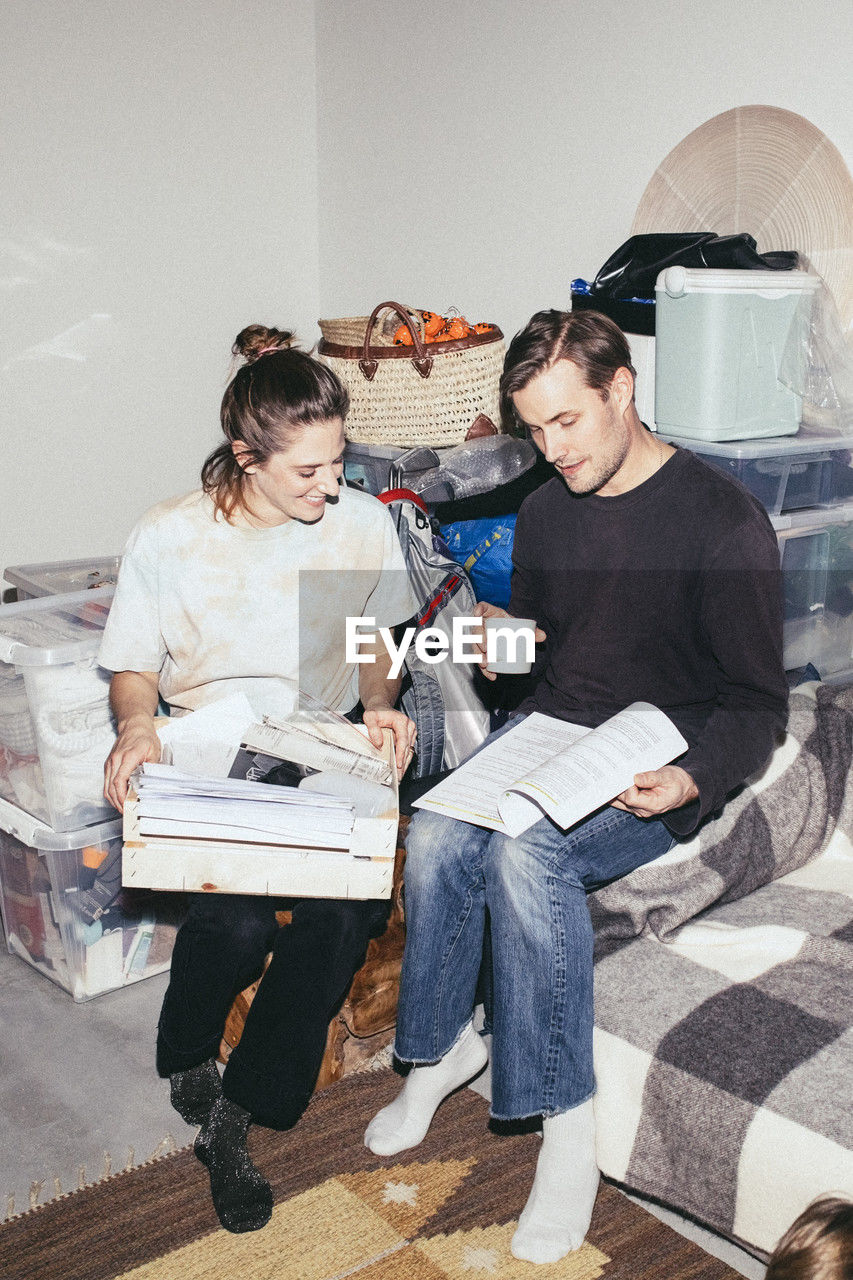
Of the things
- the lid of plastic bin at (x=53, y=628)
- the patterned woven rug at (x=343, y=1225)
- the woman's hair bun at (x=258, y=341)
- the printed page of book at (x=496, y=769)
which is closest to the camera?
the patterned woven rug at (x=343, y=1225)

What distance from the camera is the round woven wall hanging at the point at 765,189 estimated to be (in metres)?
2.16

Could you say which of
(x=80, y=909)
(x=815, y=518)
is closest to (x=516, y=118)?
(x=815, y=518)

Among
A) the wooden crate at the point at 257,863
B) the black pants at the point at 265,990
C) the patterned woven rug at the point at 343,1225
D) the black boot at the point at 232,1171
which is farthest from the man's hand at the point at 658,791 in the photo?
the black boot at the point at 232,1171

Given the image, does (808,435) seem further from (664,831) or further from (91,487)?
(91,487)

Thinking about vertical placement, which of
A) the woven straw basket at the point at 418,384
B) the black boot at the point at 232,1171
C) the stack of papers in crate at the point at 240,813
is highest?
the woven straw basket at the point at 418,384

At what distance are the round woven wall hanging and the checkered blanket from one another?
948 mm

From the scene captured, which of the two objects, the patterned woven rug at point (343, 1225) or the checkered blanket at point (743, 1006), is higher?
the checkered blanket at point (743, 1006)

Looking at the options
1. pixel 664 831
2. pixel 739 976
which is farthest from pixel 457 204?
pixel 739 976

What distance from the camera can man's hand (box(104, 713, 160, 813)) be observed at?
1.51 m

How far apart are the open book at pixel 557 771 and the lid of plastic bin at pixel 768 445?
64cm

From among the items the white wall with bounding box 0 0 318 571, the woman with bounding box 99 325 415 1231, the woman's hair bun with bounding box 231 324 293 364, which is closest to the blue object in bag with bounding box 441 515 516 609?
the woman with bounding box 99 325 415 1231

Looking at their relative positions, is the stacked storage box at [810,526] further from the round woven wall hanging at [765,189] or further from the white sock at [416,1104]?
the white sock at [416,1104]

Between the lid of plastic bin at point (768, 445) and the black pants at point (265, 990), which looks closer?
the black pants at point (265, 990)

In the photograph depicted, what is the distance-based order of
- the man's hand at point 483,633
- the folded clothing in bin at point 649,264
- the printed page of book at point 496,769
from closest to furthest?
the printed page of book at point 496,769 → the man's hand at point 483,633 → the folded clothing in bin at point 649,264
